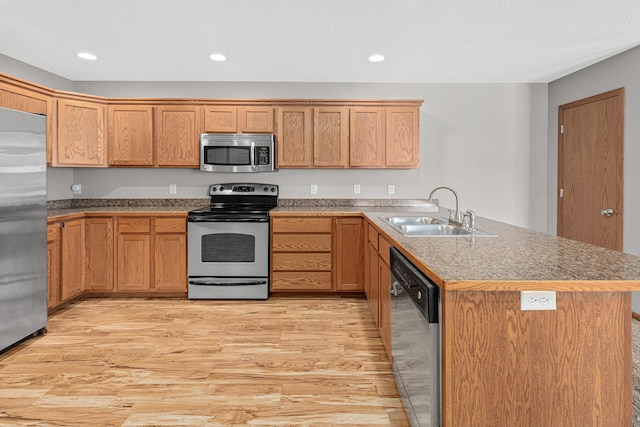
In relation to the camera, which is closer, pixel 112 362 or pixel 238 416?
pixel 238 416

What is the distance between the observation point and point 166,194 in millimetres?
4703

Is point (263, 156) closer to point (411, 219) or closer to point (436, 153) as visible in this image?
point (411, 219)

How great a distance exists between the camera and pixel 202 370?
2.51m

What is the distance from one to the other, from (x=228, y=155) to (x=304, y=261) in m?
1.42

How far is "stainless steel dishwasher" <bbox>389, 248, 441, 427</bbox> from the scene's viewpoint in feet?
4.51

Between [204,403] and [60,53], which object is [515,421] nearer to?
[204,403]

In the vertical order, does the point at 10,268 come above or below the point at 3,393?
above

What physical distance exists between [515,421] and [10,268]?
310cm

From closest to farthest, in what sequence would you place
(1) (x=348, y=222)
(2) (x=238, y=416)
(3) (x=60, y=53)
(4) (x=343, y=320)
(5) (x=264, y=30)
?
(2) (x=238, y=416) < (5) (x=264, y=30) < (4) (x=343, y=320) < (3) (x=60, y=53) < (1) (x=348, y=222)

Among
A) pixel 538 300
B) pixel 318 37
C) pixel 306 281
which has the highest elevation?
Result: pixel 318 37

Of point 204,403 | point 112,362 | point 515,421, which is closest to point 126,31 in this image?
point 112,362

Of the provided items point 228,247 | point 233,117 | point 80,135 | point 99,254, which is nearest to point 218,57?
point 233,117

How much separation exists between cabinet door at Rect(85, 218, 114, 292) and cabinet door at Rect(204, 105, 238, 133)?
4.64 ft

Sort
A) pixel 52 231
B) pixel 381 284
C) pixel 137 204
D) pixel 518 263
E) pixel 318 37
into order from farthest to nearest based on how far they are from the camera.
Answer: pixel 137 204
pixel 52 231
pixel 318 37
pixel 381 284
pixel 518 263
